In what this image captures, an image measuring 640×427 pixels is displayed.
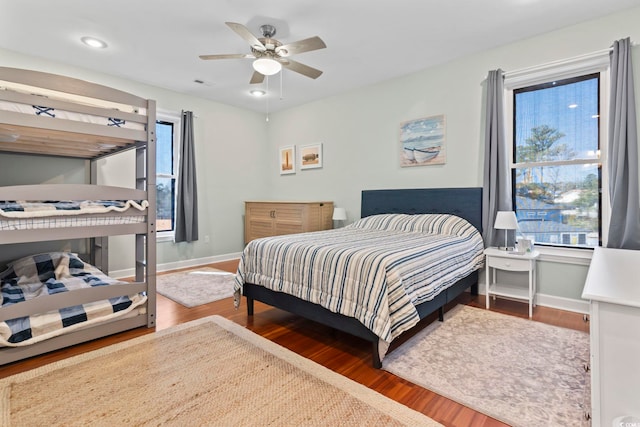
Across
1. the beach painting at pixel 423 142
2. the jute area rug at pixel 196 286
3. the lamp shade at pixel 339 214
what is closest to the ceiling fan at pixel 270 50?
the beach painting at pixel 423 142

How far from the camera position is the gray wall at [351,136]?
3262 millimetres

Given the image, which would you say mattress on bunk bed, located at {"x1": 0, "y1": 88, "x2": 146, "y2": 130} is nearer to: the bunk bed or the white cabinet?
the bunk bed

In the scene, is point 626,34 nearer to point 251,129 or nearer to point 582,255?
point 582,255

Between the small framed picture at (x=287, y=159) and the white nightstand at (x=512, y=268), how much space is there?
367 cm

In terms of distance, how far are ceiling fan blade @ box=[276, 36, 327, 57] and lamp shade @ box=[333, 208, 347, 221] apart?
8.68 feet

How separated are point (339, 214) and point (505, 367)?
3.22 m

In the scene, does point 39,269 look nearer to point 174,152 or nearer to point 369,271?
point 174,152

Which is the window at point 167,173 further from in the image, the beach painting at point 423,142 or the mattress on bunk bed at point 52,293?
the beach painting at point 423,142

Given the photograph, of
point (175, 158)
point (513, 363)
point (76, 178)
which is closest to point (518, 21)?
point (513, 363)

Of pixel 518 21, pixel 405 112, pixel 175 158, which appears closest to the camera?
pixel 518 21

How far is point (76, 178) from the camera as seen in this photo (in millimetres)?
4059

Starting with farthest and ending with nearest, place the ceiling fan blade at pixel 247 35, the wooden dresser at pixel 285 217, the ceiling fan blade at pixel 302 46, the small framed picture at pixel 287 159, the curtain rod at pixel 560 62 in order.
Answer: the small framed picture at pixel 287 159, the wooden dresser at pixel 285 217, the curtain rod at pixel 560 62, the ceiling fan blade at pixel 302 46, the ceiling fan blade at pixel 247 35

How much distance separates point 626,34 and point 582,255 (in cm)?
205

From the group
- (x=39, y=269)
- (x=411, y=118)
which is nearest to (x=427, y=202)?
(x=411, y=118)
